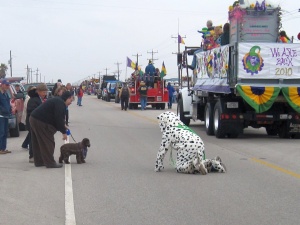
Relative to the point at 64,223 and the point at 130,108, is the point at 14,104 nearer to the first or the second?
the point at 64,223

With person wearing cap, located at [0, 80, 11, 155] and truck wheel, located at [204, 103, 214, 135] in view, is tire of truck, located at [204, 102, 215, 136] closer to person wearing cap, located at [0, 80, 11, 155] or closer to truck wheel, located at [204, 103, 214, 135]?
truck wheel, located at [204, 103, 214, 135]

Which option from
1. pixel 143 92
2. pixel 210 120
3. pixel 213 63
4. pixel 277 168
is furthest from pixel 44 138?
pixel 143 92

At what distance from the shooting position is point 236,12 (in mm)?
16281

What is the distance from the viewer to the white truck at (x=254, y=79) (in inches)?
607

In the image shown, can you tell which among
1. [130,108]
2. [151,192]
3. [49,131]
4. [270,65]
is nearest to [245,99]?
[270,65]

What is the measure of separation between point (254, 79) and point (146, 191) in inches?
315

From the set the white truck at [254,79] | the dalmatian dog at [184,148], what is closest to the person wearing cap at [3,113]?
the dalmatian dog at [184,148]

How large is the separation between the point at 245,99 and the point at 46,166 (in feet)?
21.9

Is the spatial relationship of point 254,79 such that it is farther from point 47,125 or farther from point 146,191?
point 146,191

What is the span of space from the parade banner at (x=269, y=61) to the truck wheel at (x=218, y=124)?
1.66 metres

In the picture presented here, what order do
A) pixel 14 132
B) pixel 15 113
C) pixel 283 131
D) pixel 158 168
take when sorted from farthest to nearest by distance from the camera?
pixel 14 132
pixel 15 113
pixel 283 131
pixel 158 168

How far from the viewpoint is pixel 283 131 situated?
16891 millimetres

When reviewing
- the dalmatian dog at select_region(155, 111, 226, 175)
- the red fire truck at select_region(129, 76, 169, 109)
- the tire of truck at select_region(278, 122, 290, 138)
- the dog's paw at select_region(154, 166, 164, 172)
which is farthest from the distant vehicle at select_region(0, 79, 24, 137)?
the red fire truck at select_region(129, 76, 169, 109)

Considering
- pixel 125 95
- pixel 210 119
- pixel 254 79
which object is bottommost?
pixel 210 119
